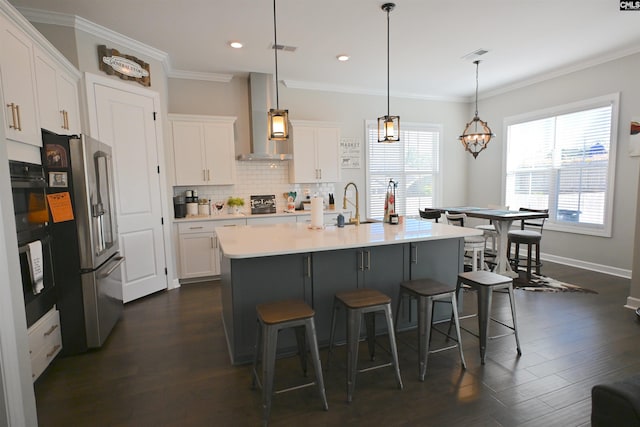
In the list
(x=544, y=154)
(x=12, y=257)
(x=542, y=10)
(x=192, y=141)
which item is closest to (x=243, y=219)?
(x=192, y=141)

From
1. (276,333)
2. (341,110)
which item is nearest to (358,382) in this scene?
(276,333)

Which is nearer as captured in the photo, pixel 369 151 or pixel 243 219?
pixel 243 219

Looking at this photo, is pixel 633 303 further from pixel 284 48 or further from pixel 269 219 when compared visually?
pixel 284 48

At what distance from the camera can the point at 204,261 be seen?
4.60 m

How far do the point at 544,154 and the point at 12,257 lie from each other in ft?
21.3

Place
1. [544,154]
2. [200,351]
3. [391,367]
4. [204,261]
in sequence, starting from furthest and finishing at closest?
[544,154], [204,261], [200,351], [391,367]

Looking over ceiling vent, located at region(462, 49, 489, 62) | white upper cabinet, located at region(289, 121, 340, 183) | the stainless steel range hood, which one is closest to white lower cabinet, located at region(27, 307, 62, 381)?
the stainless steel range hood

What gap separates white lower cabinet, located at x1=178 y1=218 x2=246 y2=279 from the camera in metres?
4.49

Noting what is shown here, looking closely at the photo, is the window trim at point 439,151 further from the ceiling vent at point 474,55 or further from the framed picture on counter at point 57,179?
the framed picture on counter at point 57,179

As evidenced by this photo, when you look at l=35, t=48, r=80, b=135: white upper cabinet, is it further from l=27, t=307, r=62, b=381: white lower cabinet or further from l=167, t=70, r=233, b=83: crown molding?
l=167, t=70, r=233, b=83: crown molding

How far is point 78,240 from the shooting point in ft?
8.57

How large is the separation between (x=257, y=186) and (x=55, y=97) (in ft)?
9.29

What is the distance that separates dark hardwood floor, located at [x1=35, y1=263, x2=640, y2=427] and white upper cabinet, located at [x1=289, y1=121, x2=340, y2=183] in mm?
2764

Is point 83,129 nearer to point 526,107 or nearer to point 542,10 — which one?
point 542,10
